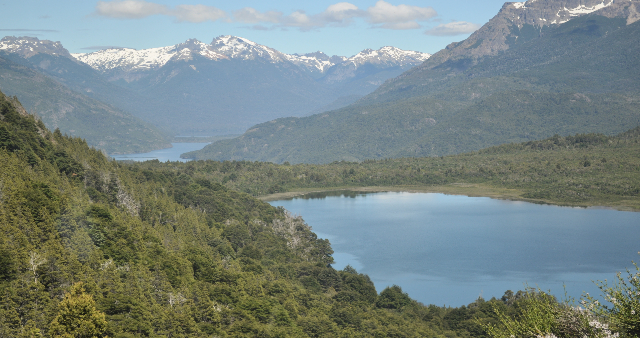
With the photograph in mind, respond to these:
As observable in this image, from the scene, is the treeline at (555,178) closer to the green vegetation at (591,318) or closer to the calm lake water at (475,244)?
the calm lake water at (475,244)

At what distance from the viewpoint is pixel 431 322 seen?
65.9 m

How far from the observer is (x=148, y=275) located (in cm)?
4934

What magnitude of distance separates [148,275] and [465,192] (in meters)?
139

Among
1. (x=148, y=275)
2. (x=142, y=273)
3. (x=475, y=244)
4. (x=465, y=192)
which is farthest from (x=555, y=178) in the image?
(x=142, y=273)

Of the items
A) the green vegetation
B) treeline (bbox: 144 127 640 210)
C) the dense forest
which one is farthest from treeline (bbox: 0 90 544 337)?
treeline (bbox: 144 127 640 210)

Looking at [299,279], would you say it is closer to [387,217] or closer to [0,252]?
[0,252]

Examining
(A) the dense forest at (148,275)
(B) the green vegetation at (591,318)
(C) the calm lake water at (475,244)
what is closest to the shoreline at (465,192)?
(C) the calm lake water at (475,244)

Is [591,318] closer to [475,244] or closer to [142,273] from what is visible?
[142,273]

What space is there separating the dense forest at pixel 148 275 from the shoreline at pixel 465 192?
7931 centimetres

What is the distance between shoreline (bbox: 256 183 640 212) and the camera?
479 feet

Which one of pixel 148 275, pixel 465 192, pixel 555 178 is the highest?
pixel 555 178

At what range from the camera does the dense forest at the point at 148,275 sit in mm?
36750

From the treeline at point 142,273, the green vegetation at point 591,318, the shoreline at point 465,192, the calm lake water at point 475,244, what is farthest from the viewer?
the shoreline at point 465,192

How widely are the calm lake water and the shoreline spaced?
19.0 ft
